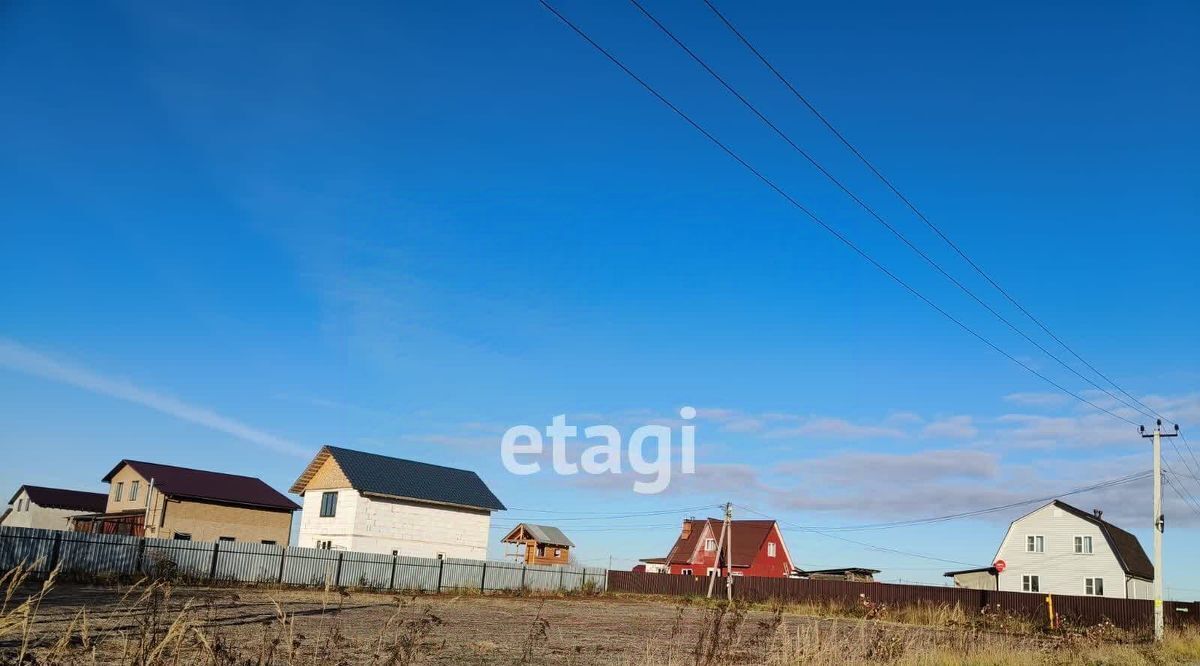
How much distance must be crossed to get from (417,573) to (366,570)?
2.42 m

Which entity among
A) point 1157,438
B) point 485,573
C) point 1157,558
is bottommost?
point 485,573

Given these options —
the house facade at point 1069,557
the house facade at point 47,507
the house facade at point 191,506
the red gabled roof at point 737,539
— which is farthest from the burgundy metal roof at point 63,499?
the house facade at point 1069,557

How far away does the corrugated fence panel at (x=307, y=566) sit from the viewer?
32.6 metres

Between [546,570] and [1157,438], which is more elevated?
[1157,438]

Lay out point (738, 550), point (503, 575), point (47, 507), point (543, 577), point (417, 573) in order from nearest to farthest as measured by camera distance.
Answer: point (417, 573) → point (503, 575) → point (543, 577) → point (47, 507) → point (738, 550)

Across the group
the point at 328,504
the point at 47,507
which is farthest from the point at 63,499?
the point at 328,504

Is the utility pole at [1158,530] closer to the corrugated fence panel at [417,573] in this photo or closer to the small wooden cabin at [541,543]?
the corrugated fence panel at [417,573]

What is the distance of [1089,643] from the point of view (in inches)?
656

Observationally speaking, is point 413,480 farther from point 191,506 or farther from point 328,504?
point 191,506

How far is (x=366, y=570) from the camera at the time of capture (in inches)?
1380

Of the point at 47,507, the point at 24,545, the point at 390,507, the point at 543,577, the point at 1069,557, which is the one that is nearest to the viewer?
the point at 24,545

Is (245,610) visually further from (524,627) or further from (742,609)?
(742,609)

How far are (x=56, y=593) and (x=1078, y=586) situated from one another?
54482mm

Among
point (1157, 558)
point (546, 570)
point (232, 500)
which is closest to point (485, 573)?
point (546, 570)
